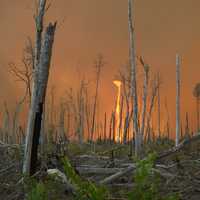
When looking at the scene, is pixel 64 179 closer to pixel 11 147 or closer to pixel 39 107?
pixel 39 107

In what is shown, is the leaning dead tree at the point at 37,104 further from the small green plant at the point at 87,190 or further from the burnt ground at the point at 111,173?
the small green plant at the point at 87,190

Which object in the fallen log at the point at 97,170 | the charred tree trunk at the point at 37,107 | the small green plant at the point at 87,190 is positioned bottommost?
the small green plant at the point at 87,190

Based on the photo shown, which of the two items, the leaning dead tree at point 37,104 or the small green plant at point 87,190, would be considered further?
the leaning dead tree at point 37,104

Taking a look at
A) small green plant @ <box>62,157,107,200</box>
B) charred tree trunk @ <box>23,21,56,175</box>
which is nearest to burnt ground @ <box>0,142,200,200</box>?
charred tree trunk @ <box>23,21,56,175</box>

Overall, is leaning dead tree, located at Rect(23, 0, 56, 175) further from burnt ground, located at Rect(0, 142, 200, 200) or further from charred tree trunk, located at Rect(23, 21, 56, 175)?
burnt ground, located at Rect(0, 142, 200, 200)

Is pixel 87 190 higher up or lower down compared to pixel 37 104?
lower down

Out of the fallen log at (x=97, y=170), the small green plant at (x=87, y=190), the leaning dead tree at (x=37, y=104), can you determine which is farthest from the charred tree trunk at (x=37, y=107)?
the small green plant at (x=87, y=190)

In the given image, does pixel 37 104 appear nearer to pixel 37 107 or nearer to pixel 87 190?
pixel 37 107

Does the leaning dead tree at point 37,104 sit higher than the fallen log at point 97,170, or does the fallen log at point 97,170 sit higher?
the leaning dead tree at point 37,104

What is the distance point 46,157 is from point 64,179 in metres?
1.72

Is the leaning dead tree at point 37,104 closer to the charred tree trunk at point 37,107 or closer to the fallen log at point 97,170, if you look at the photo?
the charred tree trunk at point 37,107

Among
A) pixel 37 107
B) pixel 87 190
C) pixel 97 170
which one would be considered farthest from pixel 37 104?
pixel 87 190

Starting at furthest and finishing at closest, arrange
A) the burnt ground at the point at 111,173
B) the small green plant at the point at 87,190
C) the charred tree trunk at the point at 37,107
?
the charred tree trunk at the point at 37,107, the burnt ground at the point at 111,173, the small green plant at the point at 87,190

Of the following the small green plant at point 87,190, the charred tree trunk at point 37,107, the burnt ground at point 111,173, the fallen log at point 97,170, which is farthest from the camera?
the charred tree trunk at point 37,107
